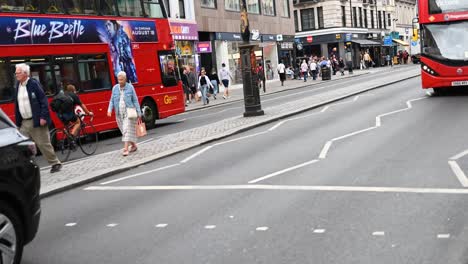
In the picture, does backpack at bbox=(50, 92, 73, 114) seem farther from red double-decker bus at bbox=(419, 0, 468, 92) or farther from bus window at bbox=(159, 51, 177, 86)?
red double-decker bus at bbox=(419, 0, 468, 92)

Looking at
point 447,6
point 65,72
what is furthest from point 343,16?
point 65,72

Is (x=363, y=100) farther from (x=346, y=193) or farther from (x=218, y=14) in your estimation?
(x=218, y=14)

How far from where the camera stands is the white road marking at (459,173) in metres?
7.01

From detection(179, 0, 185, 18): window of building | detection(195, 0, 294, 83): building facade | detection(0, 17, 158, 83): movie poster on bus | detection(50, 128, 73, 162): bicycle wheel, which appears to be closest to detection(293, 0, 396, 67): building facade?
detection(195, 0, 294, 83): building facade

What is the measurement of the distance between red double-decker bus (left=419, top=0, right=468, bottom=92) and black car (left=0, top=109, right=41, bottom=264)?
15.7 metres

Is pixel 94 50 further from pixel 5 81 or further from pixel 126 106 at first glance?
pixel 126 106

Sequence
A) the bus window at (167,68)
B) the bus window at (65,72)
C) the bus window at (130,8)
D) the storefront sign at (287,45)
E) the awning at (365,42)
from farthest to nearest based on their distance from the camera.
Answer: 1. the awning at (365,42)
2. the storefront sign at (287,45)
3. the bus window at (167,68)
4. the bus window at (130,8)
5. the bus window at (65,72)

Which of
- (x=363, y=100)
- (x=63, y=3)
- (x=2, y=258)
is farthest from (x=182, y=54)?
(x=2, y=258)

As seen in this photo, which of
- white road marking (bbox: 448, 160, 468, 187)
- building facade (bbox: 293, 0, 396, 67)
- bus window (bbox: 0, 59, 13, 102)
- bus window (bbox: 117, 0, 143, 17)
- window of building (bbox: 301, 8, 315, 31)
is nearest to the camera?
white road marking (bbox: 448, 160, 468, 187)

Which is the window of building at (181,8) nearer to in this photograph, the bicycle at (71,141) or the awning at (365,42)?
the bicycle at (71,141)

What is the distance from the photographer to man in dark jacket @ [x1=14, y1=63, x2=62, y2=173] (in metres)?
9.01

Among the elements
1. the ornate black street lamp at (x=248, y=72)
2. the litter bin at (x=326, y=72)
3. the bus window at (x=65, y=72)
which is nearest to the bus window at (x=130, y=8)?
the bus window at (x=65, y=72)

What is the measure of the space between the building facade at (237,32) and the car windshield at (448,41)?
19804mm

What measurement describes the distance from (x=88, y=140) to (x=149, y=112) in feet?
16.5
